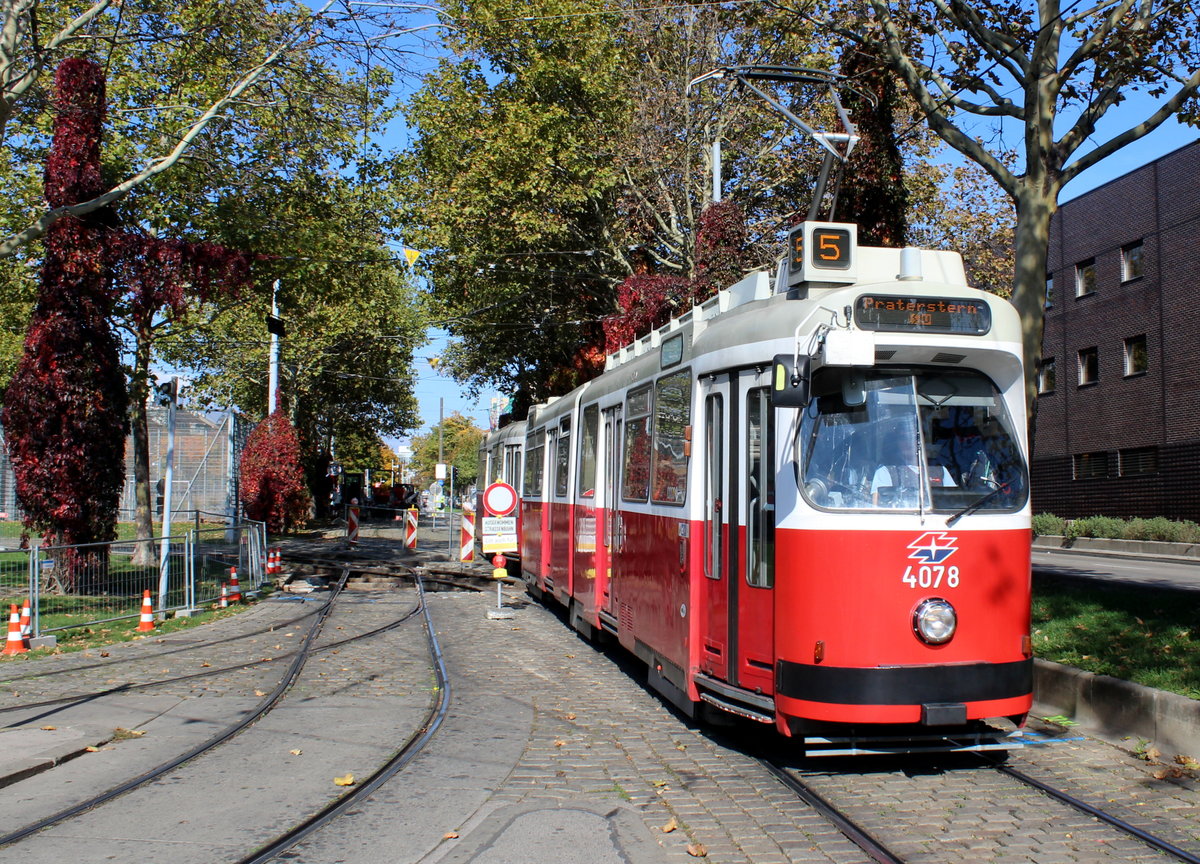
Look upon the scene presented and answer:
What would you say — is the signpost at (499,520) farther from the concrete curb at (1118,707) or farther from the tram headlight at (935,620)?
the tram headlight at (935,620)

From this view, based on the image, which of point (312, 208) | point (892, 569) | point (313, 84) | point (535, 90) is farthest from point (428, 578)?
point (892, 569)

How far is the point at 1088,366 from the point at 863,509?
31.3m

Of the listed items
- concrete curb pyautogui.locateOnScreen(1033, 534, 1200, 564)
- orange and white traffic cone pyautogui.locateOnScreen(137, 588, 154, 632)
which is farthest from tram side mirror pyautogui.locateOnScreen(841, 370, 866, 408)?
concrete curb pyautogui.locateOnScreen(1033, 534, 1200, 564)

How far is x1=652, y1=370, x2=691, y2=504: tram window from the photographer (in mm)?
8102

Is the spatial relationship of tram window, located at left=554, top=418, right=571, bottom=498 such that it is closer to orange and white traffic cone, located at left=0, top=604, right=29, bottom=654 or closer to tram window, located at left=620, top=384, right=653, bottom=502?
A: tram window, located at left=620, top=384, right=653, bottom=502

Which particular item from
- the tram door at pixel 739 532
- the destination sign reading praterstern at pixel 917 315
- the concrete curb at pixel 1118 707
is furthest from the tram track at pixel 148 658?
the concrete curb at pixel 1118 707

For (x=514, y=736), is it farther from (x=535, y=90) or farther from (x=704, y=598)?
(x=535, y=90)

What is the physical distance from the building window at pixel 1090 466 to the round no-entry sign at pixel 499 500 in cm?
2430

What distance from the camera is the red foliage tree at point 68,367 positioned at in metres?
15.8

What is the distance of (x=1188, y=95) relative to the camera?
10.6m

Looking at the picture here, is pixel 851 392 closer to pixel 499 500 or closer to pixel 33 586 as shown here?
pixel 499 500

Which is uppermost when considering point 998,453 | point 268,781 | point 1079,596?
point 998,453

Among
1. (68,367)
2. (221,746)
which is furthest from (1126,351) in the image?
(221,746)

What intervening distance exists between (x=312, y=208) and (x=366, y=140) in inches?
76.8
